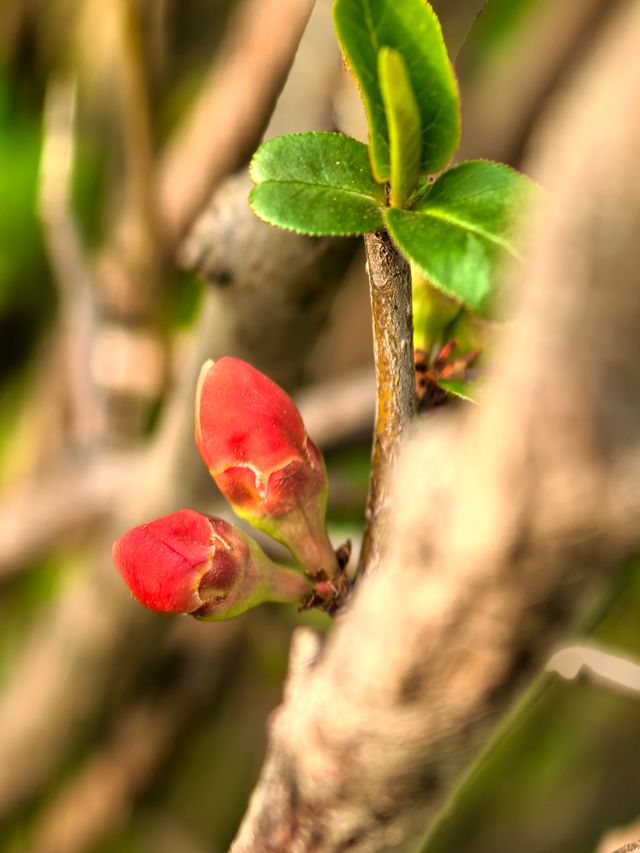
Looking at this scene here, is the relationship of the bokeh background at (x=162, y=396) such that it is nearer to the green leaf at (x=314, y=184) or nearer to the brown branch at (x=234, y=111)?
the brown branch at (x=234, y=111)

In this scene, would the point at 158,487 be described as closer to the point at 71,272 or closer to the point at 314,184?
the point at 71,272

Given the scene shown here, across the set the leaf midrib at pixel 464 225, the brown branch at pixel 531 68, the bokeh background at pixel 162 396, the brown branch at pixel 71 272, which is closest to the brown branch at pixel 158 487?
the bokeh background at pixel 162 396

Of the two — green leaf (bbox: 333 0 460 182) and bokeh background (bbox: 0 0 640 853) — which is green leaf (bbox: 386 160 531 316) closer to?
green leaf (bbox: 333 0 460 182)

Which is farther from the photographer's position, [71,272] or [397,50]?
[71,272]

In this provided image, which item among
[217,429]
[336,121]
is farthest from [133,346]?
[217,429]

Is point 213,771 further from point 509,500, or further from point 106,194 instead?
point 509,500

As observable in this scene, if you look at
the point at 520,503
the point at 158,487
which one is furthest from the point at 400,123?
the point at 158,487
